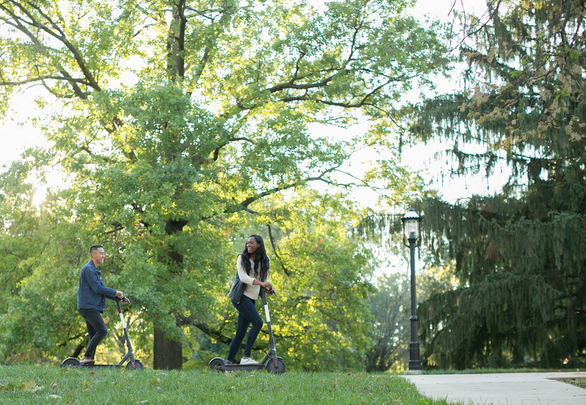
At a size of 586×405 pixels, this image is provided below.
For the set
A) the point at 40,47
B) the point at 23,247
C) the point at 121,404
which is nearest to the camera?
the point at 121,404

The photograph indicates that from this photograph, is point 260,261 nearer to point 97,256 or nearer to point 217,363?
point 217,363

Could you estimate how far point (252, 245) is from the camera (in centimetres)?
801

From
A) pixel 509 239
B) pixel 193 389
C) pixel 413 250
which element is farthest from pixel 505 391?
pixel 509 239

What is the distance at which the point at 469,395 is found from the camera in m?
6.55

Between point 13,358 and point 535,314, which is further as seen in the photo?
A: point 13,358

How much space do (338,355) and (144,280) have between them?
7.42 metres

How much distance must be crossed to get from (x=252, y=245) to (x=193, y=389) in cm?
254

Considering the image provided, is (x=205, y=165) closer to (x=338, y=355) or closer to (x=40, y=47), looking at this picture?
(x=40, y=47)

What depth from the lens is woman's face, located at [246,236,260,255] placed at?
26.2 feet

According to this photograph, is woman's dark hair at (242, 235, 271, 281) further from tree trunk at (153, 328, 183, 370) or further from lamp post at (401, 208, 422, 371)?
tree trunk at (153, 328, 183, 370)

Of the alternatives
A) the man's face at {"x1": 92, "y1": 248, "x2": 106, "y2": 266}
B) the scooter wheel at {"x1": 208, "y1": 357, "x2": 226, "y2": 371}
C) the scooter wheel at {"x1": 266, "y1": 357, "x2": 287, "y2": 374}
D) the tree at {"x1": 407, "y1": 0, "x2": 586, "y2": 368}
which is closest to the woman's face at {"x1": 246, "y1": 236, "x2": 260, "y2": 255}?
the scooter wheel at {"x1": 266, "y1": 357, "x2": 287, "y2": 374}

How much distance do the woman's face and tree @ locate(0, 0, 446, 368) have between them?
614 cm

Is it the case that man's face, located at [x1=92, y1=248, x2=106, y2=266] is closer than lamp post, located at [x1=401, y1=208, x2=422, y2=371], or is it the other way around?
man's face, located at [x1=92, y1=248, x2=106, y2=266]

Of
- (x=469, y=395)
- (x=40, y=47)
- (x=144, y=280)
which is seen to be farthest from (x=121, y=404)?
(x=40, y=47)
